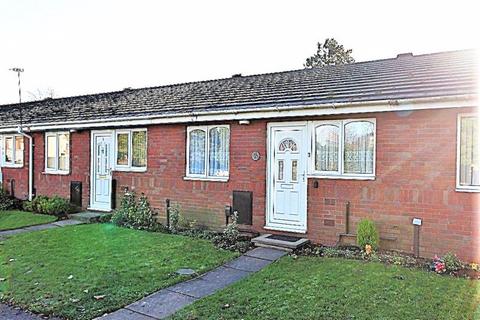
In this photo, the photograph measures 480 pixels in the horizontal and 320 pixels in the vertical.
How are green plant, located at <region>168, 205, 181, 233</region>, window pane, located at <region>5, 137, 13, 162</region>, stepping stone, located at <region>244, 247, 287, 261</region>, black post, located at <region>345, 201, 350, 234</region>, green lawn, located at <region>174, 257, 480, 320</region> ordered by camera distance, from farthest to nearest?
window pane, located at <region>5, 137, 13, 162</region>
green plant, located at <region>168, 205, 181, 233</region>
black post, located at <region>345, 201, 350, 234</region>
stepping stone, located at <region>244, 247, 287, 261</region>
green lawn, located at <region>174, 257, 480, 320</region>

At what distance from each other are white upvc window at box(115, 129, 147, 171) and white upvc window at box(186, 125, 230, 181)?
1.86 meters

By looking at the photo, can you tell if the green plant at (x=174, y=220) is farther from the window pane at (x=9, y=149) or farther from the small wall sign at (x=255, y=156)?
the window pane at (x=9, y=149)

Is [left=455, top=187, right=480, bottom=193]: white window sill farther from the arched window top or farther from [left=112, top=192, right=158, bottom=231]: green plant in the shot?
[left=112, top=192, right=158, bottom=231]: green plant

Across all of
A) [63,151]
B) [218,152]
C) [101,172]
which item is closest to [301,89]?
[218,152]

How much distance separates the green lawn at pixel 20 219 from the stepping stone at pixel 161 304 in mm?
7558

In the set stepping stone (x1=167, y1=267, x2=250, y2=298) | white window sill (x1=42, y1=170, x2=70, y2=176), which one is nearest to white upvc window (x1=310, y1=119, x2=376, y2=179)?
stepping stone (x1=167, y1=267, x2=250, y2=298)

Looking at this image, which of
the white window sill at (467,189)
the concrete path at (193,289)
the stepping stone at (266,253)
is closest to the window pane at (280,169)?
the stepping stone at (266,253)

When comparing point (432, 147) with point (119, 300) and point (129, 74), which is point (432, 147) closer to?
point (119, 300)

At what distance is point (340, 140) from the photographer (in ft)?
28.5

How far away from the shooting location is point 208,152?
1079cm

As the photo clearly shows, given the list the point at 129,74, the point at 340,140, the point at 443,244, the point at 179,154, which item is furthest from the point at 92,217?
the point at 129,74

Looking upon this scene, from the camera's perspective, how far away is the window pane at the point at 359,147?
8.38 meters

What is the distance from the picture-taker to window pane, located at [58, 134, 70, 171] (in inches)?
567

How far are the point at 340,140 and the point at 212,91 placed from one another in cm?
537
